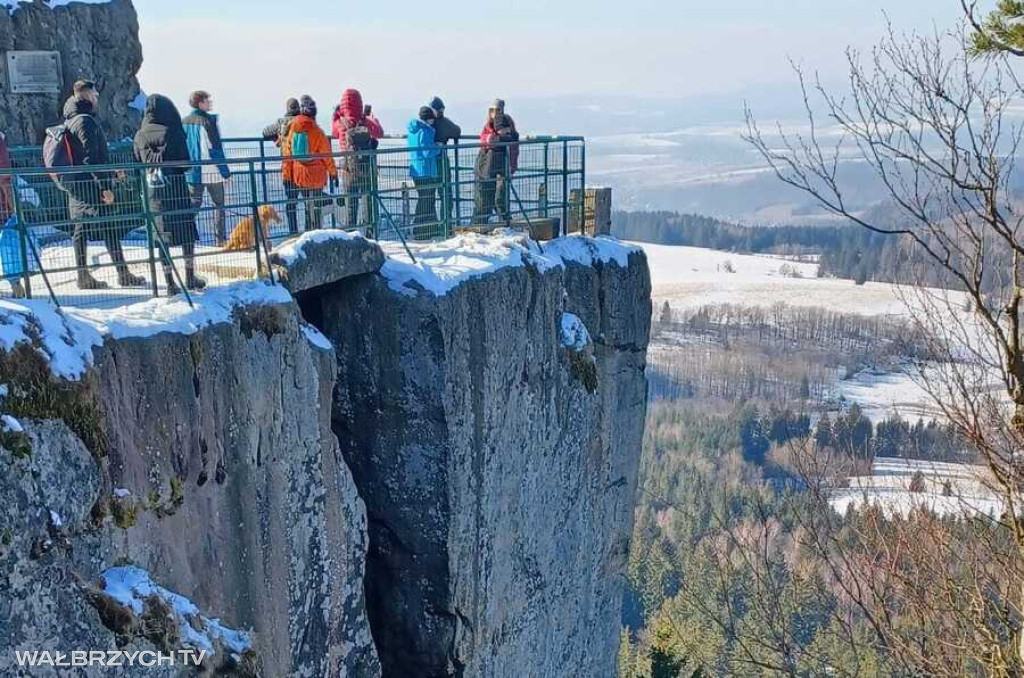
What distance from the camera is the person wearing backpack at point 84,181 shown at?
10.2 m

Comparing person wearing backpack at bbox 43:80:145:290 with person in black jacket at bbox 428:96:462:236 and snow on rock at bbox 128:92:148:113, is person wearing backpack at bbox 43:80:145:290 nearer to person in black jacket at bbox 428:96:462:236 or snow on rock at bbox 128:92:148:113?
person in black jacket at bbox 428:96:462:236

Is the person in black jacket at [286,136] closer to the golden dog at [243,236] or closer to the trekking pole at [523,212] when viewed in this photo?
the golden dog at [243,236]

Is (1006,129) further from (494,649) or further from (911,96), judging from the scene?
(494,649)

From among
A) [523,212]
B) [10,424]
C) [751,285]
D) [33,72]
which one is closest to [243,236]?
[10,424]

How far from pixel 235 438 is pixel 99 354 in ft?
5.98

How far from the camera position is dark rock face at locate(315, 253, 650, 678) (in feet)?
40.6

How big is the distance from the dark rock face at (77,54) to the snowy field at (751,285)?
120834 millimetres

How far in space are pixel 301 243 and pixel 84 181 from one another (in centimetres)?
233

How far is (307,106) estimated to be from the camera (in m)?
14.2

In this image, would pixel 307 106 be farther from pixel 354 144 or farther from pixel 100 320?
pixel 100 320

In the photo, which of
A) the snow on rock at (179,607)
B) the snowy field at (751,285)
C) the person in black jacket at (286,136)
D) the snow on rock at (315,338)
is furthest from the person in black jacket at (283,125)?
the snowy field at (751,285)

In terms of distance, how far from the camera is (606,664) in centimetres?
1775

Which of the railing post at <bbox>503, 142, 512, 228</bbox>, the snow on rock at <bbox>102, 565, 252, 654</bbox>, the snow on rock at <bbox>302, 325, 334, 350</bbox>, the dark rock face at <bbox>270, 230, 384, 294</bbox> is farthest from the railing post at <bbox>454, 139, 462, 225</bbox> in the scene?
the snow on rock at <bbox>102, 565, 252, 654</bbox>

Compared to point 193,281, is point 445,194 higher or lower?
higher
